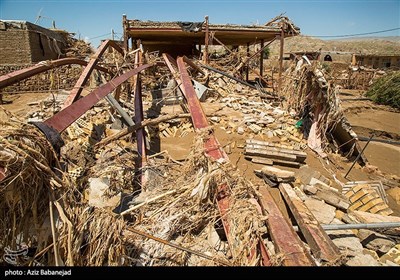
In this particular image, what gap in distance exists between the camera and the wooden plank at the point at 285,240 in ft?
6.27

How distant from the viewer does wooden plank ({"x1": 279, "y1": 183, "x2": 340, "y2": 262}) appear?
7.97ft

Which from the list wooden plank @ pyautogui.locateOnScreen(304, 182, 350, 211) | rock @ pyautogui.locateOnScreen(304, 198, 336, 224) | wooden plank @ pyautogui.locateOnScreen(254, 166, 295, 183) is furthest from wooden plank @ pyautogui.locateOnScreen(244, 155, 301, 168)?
rock @ pyautogui.locateOnScreen(304, 198, 336, 224)

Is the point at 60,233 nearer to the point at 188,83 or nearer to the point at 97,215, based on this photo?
the point at 97,215

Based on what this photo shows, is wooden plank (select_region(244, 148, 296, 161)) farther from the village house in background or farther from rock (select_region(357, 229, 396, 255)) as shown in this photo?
the village house in background

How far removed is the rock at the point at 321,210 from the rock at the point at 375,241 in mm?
437

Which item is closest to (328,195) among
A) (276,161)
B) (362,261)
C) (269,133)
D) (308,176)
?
(308,176)

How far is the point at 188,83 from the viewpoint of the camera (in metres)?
4.59

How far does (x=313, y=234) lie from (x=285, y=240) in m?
0.81

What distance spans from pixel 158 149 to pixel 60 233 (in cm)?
484

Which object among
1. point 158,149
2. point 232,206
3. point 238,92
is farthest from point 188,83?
point 238,92

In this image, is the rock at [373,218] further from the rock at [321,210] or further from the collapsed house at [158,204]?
the rock at [321,210]

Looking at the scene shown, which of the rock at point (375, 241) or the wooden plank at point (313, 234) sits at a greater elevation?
the wooden plank at point (313, 234)

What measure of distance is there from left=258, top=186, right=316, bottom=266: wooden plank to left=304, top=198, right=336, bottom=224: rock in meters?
1.43

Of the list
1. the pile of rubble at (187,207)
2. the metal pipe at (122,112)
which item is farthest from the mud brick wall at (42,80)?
the pile of rubble at (187,207)
